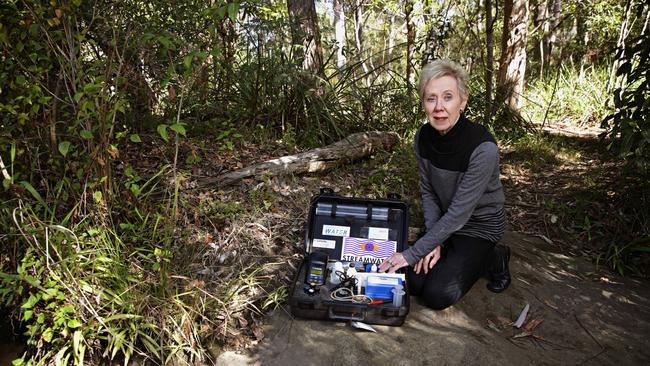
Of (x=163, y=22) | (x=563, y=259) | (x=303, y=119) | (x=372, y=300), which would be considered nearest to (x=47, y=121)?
(x=163, y=22)

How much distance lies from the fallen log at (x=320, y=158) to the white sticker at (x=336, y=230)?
39.5 inches

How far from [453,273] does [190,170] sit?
2.33 m

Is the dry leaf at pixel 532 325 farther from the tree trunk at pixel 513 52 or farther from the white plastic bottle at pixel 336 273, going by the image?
the tree trunk at pixel 513 52

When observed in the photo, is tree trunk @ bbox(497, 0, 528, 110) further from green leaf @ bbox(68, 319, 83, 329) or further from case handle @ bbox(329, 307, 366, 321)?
green leaf @ bbox(68, 319, 83, 329)

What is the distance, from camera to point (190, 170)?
364 cm

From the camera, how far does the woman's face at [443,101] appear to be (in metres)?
2.38

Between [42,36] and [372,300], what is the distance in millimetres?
2387

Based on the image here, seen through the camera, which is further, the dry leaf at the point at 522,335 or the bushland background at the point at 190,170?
the dry leaf at the point at 522,335

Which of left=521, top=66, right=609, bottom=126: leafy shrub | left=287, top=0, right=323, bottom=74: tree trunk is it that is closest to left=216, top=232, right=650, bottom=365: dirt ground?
left=287, top=0, right=323, bottom=74: tree trunk

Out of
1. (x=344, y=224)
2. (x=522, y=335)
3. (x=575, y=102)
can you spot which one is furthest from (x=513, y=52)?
(x=522, y=335)

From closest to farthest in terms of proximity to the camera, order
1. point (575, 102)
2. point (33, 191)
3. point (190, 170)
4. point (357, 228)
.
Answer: point (33, 191) < point (357, 228) < point (190, 170) < point (575, 102)

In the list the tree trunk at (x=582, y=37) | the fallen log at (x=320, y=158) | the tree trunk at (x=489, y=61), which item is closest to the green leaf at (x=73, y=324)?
the fallen log at (x=320, y=158)

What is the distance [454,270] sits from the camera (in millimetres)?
2590

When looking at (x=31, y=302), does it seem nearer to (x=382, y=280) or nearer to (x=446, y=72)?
(x=382, y=280)
